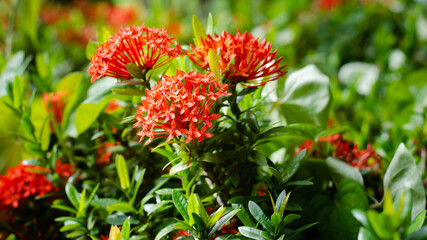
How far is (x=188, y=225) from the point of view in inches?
19.8

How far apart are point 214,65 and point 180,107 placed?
0.28ft

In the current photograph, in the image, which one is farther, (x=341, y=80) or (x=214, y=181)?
(x=341, y=80)

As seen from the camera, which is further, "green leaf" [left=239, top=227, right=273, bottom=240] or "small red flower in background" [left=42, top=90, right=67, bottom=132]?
"small red flower in background" [left=42, top=90, right=67, bottom=132]

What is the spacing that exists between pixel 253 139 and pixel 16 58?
76 centimetres

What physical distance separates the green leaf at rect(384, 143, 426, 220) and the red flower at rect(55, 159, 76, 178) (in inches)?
24.3

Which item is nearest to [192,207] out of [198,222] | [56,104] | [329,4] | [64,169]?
[198,222]

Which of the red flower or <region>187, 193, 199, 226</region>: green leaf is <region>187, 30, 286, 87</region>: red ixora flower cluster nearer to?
<region>187, 193, 199, 226</region>: green leaf

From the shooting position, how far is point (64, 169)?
764 millimetres

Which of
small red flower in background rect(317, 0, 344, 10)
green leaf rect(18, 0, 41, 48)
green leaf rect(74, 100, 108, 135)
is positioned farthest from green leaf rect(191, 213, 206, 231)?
small red flower in background rect(317, 0, 344, 10)

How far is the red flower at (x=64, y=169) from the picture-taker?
756 mm

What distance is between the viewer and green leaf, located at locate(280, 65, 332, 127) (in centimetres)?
81

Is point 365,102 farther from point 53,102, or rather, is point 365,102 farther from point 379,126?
point 53,102

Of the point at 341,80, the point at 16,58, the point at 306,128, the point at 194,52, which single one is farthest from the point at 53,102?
the point at 341,80

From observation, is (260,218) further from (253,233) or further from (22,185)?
(22,185)
